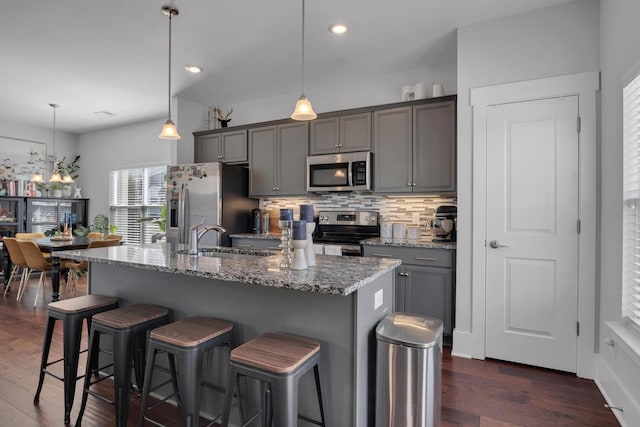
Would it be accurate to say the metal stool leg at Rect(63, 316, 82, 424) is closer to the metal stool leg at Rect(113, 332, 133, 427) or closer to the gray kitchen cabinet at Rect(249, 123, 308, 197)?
the metal stool leg at Rect(113, 332, 133, 427)

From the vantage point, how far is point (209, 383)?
6.27 ft

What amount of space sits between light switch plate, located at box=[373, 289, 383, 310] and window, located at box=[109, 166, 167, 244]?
16.7ft

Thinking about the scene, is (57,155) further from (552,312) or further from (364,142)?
(552,312)

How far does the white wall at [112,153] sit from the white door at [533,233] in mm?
4988

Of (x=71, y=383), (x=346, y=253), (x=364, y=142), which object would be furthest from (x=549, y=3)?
(x=71, y=383)

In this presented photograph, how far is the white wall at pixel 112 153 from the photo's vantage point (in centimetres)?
601

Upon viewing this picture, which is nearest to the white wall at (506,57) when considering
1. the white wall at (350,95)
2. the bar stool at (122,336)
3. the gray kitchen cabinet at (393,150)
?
the gray kitchen cabinet at (393,150)

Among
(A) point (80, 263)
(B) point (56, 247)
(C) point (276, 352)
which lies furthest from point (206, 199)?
(C) point (276, 352)

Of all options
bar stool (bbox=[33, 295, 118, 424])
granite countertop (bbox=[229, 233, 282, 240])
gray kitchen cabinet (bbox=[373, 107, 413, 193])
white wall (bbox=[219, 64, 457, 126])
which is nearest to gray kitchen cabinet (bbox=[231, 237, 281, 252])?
granite countertop (bbox=[229, 233, 282, 240])

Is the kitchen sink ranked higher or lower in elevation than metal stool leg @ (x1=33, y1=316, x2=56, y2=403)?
higher

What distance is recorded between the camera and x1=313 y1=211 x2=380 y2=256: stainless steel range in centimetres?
403

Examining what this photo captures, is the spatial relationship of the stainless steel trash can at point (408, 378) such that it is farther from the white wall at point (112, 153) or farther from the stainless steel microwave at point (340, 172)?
the white wall at point (112, 153)

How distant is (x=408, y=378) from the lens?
1571mm

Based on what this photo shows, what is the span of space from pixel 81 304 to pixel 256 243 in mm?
2188
